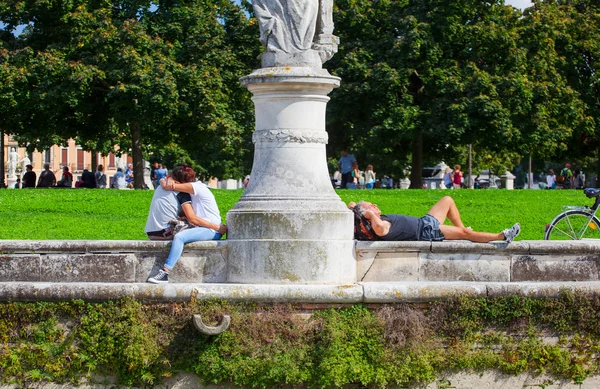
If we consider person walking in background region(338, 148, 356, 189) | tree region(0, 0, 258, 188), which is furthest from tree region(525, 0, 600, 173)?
tree region(0, 0, 258, 188)

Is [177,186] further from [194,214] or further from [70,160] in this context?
[70,160]

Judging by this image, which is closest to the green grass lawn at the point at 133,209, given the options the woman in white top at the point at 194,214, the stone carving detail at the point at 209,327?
the woman in white top at the point at 194,214

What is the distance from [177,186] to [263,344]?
8.53 feet

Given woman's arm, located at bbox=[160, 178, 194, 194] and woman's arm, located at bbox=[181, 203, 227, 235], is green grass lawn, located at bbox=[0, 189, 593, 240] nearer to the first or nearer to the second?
woman's arm, located at bbox=[160, 178, 194, 194]

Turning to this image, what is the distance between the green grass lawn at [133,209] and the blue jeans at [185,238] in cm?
683

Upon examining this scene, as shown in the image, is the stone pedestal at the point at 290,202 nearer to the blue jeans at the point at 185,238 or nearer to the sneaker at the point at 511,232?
Answer: the blue jeans at the point at 185,238

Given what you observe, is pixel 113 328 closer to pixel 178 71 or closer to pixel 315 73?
pixel 315 73

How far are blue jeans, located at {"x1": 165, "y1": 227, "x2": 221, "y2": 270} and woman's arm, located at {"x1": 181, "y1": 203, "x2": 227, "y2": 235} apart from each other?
81 millimetres

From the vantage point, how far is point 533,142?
32.1 meters

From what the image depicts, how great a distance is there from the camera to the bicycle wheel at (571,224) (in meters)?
12.8

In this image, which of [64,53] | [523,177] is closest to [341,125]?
[64,53]

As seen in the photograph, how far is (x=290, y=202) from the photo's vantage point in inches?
335

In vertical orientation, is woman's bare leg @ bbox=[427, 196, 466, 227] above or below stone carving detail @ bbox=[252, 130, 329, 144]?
below

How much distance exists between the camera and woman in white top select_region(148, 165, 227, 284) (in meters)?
8.57
